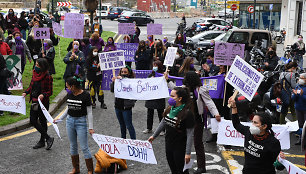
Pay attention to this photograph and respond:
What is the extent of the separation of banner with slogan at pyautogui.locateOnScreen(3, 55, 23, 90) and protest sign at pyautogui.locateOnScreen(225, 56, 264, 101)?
7.04 metres

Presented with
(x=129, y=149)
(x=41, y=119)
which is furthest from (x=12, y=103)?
(x=129, y=149)

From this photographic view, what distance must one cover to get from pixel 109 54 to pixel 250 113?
3.07 m

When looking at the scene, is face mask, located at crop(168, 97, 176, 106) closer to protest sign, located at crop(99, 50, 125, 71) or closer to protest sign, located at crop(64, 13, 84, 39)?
protest sign, located at crop(99, 50, 125, 71)

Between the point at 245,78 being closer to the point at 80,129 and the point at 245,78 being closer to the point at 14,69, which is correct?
the point at 80,129

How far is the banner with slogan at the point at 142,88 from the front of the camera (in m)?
8.15

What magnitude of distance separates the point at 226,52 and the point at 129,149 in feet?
12.9

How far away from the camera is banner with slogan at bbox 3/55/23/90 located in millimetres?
11641

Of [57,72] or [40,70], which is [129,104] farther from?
[57,72]

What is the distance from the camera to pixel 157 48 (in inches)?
518

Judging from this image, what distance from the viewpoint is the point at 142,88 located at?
8.57 meters

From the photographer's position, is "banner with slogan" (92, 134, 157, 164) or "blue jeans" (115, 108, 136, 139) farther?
"blue jeans" (115, 108, 136, 139)

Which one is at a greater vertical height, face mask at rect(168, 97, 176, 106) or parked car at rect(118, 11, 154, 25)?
parked car at rect(118, 11, 154, 25)

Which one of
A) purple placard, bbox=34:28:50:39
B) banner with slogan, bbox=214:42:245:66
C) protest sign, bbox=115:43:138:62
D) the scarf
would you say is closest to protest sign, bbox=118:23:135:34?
protest sign, bbox=115:43:138:62

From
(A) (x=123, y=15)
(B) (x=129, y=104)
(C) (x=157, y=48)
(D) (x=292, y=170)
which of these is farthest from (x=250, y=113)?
(A) (x=123, y=15)
